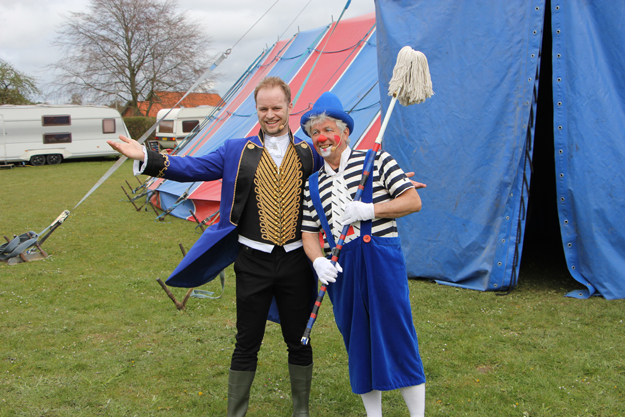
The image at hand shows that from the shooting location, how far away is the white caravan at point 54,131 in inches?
702

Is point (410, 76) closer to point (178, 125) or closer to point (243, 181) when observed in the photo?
point (243, 181)

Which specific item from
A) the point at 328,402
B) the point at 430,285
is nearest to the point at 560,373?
the point at 328,402

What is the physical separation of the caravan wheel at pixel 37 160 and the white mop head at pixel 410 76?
1908cm

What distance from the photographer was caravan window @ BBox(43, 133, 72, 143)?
60.8 feet

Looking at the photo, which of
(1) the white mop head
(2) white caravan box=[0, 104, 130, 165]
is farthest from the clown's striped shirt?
(2) white caravan box=[0, 104, 130, 165]

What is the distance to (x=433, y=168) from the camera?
4676mm

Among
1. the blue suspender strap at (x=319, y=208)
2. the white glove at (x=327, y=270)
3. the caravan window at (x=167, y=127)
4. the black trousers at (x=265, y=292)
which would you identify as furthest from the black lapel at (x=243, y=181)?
the caravan window at (x=167, y=127)

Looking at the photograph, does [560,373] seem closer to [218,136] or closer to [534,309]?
[534,309]

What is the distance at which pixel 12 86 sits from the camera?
23.4m

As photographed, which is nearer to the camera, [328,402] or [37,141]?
[328,402]

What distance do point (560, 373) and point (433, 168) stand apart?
214 centimetres

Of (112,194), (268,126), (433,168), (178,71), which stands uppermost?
(178,71)

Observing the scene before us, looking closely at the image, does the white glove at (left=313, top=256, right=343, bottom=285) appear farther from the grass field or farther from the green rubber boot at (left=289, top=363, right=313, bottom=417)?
the grass field

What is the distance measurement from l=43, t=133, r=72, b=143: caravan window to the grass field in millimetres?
14557
